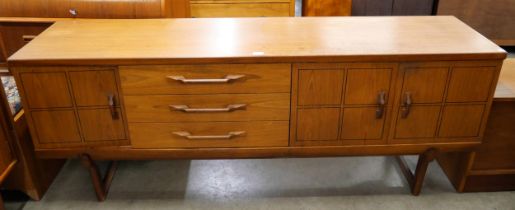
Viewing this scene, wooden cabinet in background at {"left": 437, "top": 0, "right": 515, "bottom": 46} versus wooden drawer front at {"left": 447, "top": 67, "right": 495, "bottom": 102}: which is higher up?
wooden drawer front at {"left": 447, "top": 67, "right": 495, "bottom": 102}

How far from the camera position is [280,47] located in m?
1.44

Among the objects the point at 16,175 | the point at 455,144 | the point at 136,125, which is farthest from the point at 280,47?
the point at 16,175

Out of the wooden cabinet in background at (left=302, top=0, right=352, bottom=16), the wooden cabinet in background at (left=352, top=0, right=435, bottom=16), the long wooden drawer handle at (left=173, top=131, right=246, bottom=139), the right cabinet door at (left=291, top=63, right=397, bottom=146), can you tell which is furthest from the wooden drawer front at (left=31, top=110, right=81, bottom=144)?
the wooden cabinet in background at (left=352, top=0, right=435, bottom=16)

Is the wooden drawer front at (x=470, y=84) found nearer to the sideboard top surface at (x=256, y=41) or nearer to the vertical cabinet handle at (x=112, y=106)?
the sideboard top surface at (x=256, y=41)

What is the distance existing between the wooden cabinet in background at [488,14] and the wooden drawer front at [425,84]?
173 cm

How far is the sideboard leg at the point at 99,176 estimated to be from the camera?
1.58 meters

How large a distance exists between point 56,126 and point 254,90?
27.7 inches

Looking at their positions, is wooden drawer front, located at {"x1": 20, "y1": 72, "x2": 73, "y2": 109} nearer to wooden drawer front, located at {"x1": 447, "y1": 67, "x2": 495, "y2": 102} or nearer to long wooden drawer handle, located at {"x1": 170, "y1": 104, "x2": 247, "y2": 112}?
long wooden drawer handle, located at {"x1": 170, "y1": 104, "x2": 247, "y2": 112}

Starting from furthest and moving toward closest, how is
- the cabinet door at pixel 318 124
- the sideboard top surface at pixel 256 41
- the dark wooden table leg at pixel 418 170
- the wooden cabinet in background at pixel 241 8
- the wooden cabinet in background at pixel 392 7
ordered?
the wooden cabinet in background at pixel 392 7, the wooden cabinet in background at pixel 241 8, the dark wooden table leg at pixel 418 170, the cabinet door at pixel 318 124, the sideboard top surface at pixel 256 41

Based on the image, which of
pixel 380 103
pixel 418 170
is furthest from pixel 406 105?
pixel 418 170

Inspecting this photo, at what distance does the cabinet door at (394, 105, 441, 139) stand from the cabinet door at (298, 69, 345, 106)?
0.26 meters

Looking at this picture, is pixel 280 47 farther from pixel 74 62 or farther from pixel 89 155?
pixel 89 155

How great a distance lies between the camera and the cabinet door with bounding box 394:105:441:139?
4.92 feet

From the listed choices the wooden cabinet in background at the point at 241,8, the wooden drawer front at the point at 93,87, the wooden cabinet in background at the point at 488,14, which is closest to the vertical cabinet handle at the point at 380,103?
the wooden drawer front at the point at 93,87
